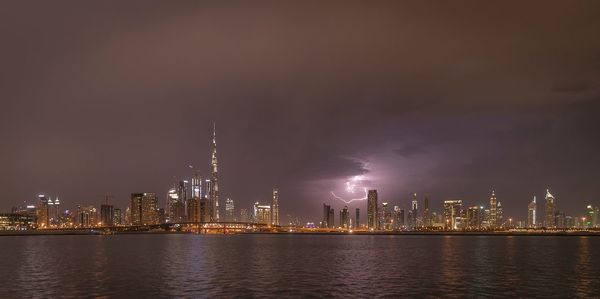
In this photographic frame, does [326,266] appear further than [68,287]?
Yes

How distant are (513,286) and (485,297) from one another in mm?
10668

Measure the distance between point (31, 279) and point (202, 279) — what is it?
72.4 ft

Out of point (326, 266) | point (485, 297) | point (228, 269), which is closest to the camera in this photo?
point (485, 297)

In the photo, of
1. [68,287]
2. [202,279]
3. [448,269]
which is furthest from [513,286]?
[68,287]

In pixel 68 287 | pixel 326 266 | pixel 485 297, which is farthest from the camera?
pixel 326 266

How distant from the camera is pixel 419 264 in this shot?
304ft

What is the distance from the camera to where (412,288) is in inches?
2378

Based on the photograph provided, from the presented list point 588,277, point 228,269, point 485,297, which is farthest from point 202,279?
point 588,277

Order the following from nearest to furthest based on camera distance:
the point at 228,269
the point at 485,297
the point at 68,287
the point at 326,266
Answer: the point at 485,297 → the point at 68,287 → the point at 228,269 → the point at 326,266

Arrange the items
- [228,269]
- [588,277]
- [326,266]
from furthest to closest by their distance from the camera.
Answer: [326,266]
[228,269]
[588,277]

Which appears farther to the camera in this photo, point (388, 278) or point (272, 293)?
point (388, 278)

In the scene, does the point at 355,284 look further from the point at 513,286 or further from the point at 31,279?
the point at 31,279

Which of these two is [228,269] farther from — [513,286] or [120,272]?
[513,286]

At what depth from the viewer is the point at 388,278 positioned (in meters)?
69.9
